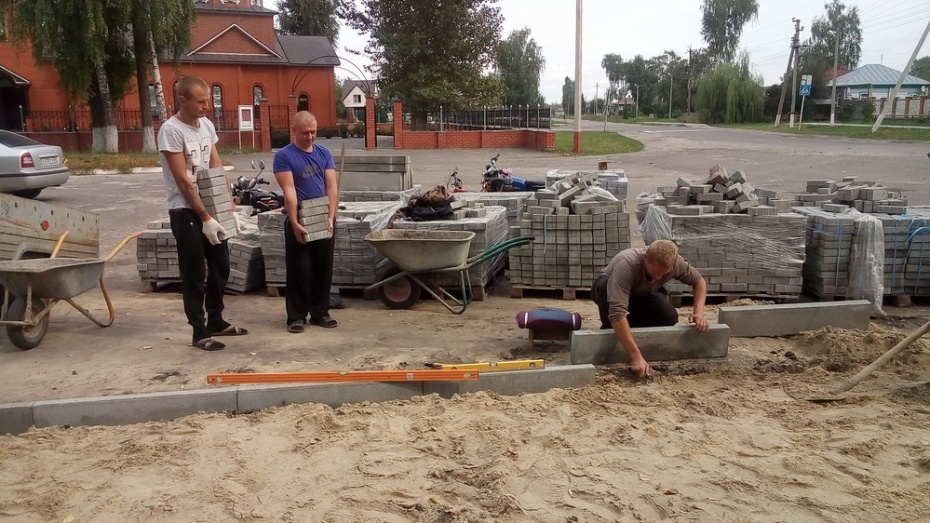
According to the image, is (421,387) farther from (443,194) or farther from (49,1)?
(49,1)

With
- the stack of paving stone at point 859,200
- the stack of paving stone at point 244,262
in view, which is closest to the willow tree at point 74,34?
the stack of paving stone at point 244,262

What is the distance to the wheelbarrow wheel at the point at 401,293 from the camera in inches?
296

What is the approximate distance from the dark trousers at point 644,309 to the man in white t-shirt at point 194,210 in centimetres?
302

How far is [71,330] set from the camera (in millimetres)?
6652

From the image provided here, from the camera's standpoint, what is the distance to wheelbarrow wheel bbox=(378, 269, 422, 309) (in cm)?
751

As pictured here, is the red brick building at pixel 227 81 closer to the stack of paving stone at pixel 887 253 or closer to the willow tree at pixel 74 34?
the willow tree at pixel 74 34

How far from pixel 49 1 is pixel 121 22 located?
88.5 inches

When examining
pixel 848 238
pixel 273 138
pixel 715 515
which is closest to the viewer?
pixel 715 515

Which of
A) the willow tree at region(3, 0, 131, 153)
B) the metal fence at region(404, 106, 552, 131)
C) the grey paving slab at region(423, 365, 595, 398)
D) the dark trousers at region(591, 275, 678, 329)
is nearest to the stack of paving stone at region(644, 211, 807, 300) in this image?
the dark trousers at region(591, 275, 678, 329)

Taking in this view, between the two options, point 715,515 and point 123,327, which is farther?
point 123,327

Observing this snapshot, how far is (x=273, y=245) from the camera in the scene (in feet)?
25.8

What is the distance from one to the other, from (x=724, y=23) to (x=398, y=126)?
71.5m

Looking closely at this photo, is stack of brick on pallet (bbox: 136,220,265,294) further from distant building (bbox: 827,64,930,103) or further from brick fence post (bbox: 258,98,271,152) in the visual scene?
distant building (bbox: 827,64,930,103)

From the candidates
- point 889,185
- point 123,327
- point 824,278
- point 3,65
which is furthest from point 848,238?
point 3,65
